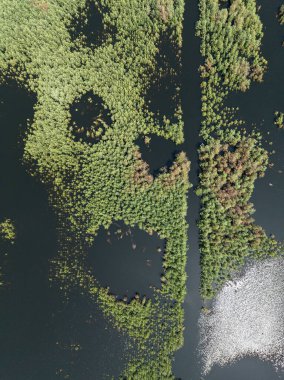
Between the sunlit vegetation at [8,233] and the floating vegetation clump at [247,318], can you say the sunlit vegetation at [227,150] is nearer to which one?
the floating vegetation clump at [247,318]

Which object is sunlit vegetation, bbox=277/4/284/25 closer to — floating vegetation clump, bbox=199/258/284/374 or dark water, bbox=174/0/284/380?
dark water, bbox=174/0/284/380

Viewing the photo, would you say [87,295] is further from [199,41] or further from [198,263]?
[199,41]

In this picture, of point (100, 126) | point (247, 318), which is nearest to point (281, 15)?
point (100, 126)

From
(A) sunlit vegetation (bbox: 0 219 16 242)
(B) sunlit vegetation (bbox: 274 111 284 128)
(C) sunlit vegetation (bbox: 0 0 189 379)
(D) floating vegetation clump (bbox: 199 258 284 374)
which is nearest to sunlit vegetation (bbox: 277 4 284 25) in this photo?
(B) sunlit vegetation (bbox: 274 111 284 128)

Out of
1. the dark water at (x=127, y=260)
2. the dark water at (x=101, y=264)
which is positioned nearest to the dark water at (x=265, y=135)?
the dark water at (x=101, y=264)

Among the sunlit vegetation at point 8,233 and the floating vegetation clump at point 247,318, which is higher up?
the sunlit vegetation at point 8,233

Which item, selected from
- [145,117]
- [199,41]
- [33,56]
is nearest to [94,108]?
[145,117]

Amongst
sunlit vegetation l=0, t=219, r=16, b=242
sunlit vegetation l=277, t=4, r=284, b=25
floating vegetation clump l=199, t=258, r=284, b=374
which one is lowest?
floating vegetation clump l=199, t=258, r=284, b=374
